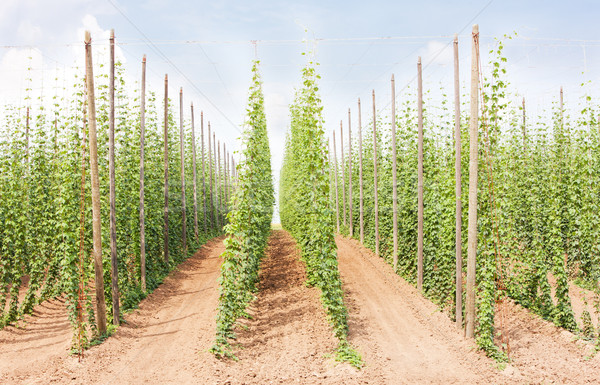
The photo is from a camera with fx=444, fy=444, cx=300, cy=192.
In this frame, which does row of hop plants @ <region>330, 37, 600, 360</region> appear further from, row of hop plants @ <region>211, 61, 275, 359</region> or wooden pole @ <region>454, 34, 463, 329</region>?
row of hop plants @ <region>211, 61, 275, 359</region>

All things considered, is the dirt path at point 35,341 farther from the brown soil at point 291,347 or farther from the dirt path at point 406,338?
the dirt path at point 406,338

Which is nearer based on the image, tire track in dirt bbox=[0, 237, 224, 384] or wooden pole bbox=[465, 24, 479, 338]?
tire track in dirt bbox=[0, 237, 224, 384]

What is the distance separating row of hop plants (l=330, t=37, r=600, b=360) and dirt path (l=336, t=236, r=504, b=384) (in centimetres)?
57

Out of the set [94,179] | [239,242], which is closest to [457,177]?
[239,242]

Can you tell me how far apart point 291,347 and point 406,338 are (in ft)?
9.95

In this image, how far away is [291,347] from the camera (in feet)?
32.1

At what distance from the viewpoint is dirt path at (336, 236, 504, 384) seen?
8656mm

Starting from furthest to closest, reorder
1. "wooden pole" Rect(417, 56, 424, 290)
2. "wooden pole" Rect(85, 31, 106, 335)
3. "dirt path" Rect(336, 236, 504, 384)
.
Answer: "wooden pole" Rect(417, 56, 424, 290)
"wooden pole" Rect(85, 31, 106, 335)
"dirt path" Rect(336, 236, 504, 384)

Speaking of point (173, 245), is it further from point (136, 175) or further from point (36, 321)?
point (36, 321)

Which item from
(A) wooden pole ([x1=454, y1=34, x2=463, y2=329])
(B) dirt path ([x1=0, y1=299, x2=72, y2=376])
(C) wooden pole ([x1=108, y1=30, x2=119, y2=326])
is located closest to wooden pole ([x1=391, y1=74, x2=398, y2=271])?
(A) wooden pole ([x1=454, y1=34, x2=463, y2=329])

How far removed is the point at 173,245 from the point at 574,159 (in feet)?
53.7

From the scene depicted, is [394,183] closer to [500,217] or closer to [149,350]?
[500,217]

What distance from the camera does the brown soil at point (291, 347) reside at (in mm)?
8523

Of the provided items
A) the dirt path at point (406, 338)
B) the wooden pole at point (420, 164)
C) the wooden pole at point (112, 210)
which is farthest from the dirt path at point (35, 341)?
the wooden pole at point (420, 164)
